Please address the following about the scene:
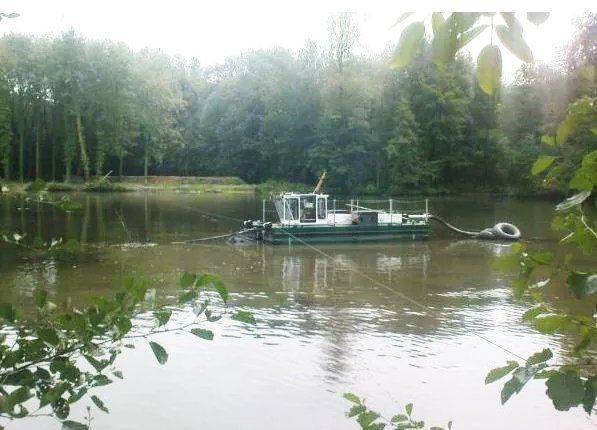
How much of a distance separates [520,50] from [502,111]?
53.0 meters

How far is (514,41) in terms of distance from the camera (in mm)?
1064

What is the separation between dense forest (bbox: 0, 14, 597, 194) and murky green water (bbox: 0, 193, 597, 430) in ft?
101

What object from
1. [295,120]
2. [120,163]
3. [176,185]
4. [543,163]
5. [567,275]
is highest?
→ [295,120]

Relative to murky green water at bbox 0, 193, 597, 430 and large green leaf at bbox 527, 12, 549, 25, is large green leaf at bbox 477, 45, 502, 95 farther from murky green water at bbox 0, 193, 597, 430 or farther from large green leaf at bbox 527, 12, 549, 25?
murky green water at bbox 0, 193, 597, 430

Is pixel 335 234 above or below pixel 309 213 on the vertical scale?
below

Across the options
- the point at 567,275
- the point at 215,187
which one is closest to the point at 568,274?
the point at 567,275

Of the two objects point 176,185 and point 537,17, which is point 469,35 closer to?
point 537,17

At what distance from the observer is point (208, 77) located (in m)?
70.1

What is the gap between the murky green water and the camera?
749 centimetres

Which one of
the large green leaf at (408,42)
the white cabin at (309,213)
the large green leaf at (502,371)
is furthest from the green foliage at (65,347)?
the white cabin at (309,213)

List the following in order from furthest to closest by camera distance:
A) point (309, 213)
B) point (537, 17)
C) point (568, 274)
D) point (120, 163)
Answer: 1. point (120, 163)
2. point (309, 213)
3. point (568, 274)
4. point (537, 17)

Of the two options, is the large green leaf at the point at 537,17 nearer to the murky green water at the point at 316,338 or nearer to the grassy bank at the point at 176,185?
the murky green water at the point at 316,338

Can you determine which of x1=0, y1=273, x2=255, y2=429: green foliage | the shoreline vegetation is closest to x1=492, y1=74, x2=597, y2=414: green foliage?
x1=0, y1=273, x2=255, y2=429: green foliage

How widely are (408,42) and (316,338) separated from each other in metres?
9.53
